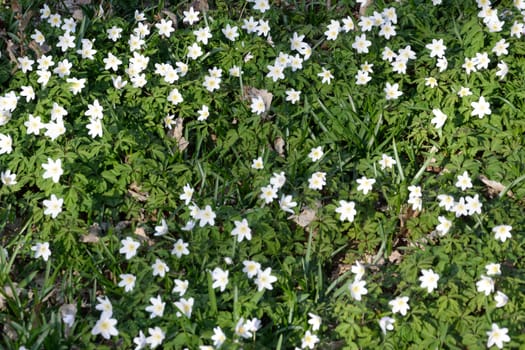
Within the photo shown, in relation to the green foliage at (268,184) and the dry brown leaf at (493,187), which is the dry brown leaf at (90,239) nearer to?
the green foliage at (268,184)

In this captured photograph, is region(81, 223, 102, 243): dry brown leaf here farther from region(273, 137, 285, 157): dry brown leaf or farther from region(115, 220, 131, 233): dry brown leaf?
region(273, 137, 285, 157): dry brown leaf

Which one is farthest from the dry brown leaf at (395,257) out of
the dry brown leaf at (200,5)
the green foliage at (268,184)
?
the dry brown leaf at (200,5)

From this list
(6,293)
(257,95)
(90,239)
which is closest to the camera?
(6,293)

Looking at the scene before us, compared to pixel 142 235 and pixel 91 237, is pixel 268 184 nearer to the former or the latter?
pixel 142 235

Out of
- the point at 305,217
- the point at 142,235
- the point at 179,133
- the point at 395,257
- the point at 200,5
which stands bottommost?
the point at 395,257

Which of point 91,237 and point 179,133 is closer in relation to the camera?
point 91,237

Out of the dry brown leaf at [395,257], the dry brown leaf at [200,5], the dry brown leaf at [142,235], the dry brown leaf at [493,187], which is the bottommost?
the dry brown leaf at [395,257]

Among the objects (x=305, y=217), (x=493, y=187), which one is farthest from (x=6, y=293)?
(x=493, y=187)
